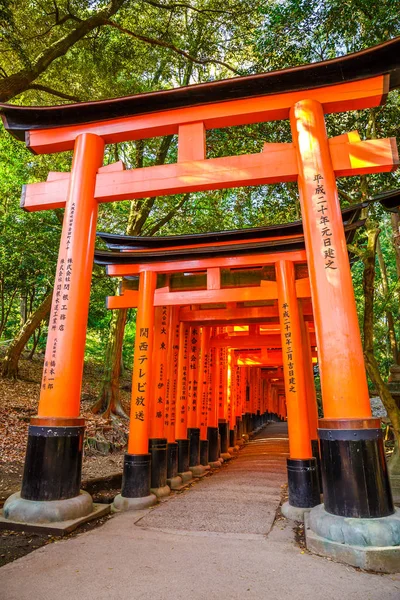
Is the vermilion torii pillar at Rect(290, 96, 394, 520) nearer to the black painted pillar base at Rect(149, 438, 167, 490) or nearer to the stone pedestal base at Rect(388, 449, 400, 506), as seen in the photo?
the stone pedestal base at Rect(388, 449, 400, 506)

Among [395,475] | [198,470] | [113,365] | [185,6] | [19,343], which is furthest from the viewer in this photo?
[19,343]

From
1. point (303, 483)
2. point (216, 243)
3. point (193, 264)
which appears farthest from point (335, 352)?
point (216, 243)

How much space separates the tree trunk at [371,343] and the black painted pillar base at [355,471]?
3.48 m

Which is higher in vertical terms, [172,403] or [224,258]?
[224,258]

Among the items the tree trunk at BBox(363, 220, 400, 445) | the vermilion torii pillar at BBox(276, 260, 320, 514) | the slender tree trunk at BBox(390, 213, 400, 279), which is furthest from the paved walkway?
the slender tree trunk at BBox(390, 213, 400, 279)

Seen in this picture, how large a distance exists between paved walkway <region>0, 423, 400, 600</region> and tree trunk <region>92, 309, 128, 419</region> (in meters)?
8.02

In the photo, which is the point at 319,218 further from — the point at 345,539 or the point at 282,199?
the point at 282,199

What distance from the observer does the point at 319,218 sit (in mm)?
4449

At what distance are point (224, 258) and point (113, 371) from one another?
7150 mm

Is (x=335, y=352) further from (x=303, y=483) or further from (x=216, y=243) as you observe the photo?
(x=216, y=243)

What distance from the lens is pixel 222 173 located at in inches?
194

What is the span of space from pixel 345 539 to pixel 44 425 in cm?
341

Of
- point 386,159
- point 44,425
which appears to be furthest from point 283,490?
point 386,159

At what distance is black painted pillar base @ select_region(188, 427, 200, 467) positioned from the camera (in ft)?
32.9
